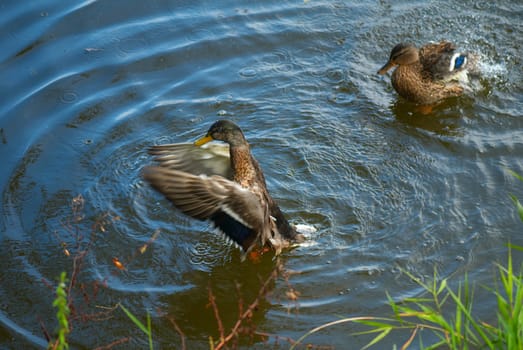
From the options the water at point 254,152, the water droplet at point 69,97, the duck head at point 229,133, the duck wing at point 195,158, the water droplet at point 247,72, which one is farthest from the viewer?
the water droplet at point 247,72

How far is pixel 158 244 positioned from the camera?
512 cm

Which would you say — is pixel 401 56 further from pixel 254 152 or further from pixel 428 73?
pixel 254 152

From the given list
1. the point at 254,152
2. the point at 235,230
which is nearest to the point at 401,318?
the point at 235,230

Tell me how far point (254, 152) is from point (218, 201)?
1834mm

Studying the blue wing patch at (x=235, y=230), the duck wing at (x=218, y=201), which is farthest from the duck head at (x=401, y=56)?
the blue wing patch at (x=235, y=230)

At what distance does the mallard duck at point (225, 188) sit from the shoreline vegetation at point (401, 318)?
1.19ft

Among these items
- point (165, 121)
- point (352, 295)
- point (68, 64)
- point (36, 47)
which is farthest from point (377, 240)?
point (36, 47)

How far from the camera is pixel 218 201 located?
427 cm

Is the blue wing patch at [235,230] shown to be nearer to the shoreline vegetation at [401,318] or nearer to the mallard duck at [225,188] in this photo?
the mallard duck at [225,188]

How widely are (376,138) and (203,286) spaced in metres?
2.30

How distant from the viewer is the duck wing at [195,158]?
4926mm

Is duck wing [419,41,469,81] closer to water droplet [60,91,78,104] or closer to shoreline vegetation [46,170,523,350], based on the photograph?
shoreline vegetation [46,170,523,350]

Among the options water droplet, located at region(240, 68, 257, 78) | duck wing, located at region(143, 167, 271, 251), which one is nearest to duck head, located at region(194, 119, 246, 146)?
duck wing, located at region(143, 167, 271, 251)

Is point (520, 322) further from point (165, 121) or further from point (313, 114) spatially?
point (165, 121)
